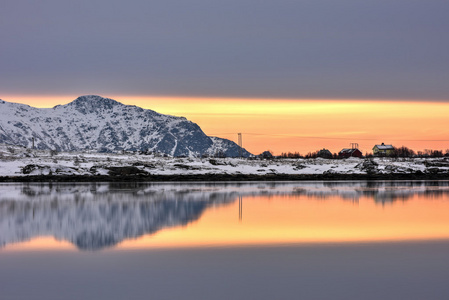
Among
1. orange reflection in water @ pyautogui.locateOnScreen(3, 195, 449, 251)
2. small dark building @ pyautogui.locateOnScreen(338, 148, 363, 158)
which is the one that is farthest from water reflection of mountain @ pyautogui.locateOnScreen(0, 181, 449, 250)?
small dark building @ pyautogui.locateOnScreen(338, 148, 363, 158)

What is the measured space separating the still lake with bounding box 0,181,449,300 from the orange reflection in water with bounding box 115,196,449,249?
47 mm

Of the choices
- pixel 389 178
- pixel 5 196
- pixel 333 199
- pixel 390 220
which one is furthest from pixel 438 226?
pixel 389 178

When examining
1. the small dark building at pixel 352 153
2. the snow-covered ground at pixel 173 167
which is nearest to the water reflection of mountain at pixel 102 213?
the snow-covered ground at pixel 173 167

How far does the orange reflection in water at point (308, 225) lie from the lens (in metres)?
25.2

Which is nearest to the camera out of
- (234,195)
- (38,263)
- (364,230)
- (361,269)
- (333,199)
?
(361,269)

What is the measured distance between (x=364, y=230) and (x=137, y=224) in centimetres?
1015

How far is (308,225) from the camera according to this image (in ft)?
97.6

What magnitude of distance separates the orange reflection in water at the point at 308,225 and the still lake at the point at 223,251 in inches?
1.9

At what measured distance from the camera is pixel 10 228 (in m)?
29.1

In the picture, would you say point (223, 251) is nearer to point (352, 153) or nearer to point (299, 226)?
point (299, 226)

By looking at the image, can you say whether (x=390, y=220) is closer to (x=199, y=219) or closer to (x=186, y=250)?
(x=199, y=219)

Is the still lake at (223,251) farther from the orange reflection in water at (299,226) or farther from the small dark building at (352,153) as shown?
the small dark building at (352,153)

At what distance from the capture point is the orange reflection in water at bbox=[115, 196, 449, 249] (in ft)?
82.7

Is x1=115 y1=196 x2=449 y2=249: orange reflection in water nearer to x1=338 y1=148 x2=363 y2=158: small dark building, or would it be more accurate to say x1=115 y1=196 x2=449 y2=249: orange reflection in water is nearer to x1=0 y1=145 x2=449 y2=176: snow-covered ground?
x1=0 y1=145 x2=449 y2=176: snow-covered ground
